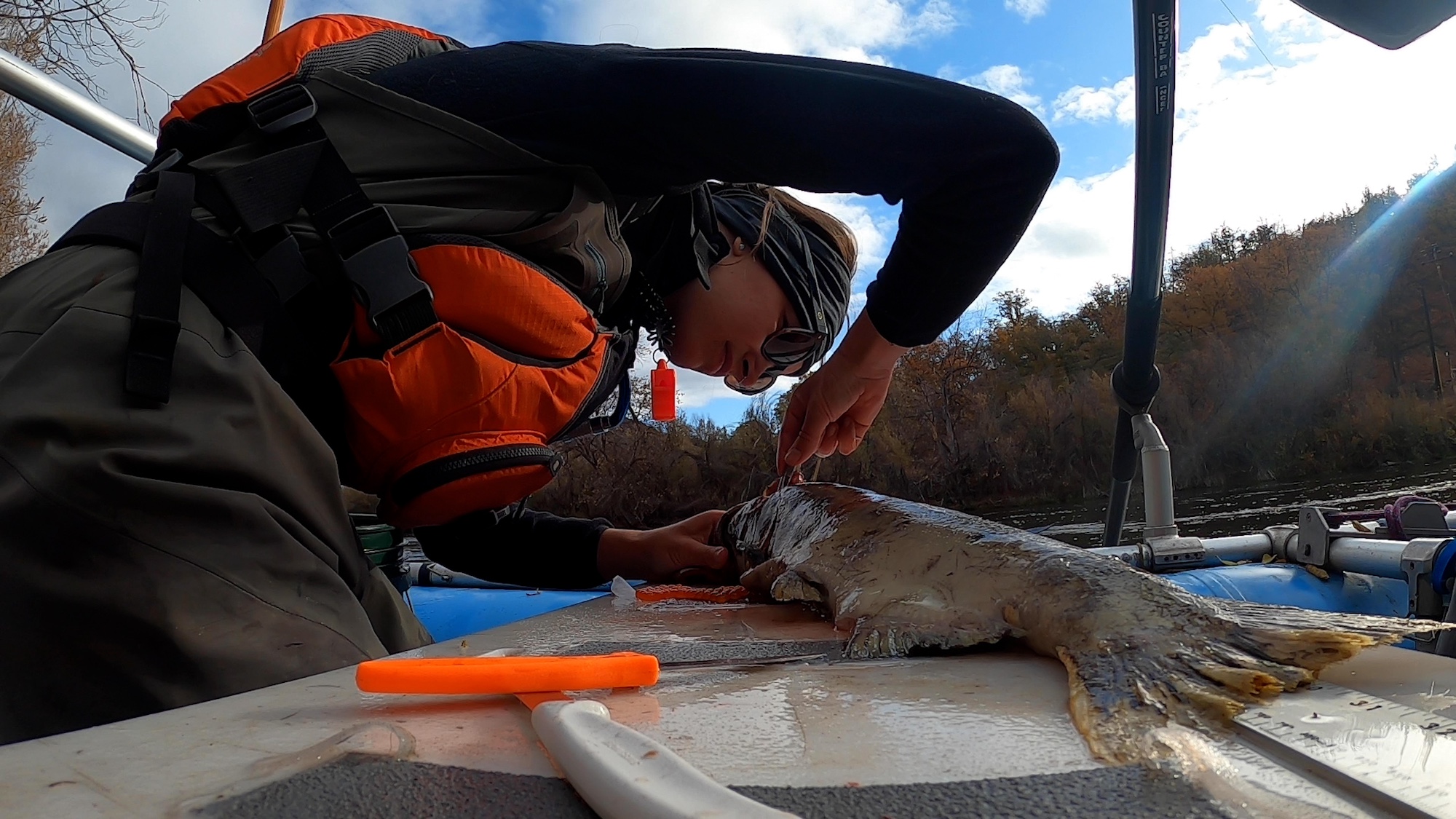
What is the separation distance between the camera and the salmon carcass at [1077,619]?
0.80 metres

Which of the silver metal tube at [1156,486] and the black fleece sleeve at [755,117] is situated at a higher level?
the black fleece sleeve at [755,117]

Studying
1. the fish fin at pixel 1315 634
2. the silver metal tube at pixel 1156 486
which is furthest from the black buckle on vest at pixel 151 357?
the silver metal tube at pixel 1156 486

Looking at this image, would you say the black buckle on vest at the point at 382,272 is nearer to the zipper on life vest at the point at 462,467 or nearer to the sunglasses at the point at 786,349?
the zipper on life vest at the point at 462,467

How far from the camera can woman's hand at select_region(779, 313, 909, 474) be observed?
7.52ft

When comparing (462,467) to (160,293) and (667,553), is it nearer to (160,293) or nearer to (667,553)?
(160,293)

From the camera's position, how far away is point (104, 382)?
1.20 metres

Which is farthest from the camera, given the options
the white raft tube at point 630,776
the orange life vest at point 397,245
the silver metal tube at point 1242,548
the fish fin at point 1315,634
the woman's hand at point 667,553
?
the silver metal tube at point 1242,548

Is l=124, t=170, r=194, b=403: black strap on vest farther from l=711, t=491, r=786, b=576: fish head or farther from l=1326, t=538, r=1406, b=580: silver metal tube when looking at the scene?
l=1326, t=538, r=1406, b=580: silver metal tube

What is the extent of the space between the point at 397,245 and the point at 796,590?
1141mm

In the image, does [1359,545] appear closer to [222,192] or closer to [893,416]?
[222,192]

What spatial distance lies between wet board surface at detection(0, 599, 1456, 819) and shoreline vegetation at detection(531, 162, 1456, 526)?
535 inches

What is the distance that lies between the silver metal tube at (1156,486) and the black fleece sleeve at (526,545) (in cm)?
235

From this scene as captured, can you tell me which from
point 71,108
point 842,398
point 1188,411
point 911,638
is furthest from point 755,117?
point 1188,411

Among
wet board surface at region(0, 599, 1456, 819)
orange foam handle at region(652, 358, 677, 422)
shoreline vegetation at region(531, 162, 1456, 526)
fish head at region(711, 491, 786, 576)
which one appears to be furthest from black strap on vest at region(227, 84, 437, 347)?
shoreline vegetation at region(531, 162, 1456, 526)
